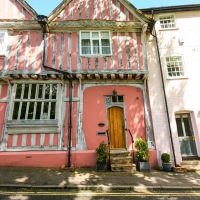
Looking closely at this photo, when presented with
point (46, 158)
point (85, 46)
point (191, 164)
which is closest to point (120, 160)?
point (46, 158)

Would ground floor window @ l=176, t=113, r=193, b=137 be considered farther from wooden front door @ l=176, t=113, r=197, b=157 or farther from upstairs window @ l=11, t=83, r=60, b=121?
upstairs window @ l=11, t=83, r=60, b=121

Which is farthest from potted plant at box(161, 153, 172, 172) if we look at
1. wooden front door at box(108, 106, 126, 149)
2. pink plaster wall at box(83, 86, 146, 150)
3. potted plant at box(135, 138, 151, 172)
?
wooden front door at box(108, 106, 126, 149)

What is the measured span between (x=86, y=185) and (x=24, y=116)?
5.19 m

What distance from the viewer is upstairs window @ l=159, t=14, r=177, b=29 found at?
10523 millimetres

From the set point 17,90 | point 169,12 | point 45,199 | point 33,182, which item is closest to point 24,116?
point 17,90

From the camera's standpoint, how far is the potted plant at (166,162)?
24.6 feet

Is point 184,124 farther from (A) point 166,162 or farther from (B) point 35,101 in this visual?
(B) point 35,101

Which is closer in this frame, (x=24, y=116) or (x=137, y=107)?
→ (x=24, y=116)

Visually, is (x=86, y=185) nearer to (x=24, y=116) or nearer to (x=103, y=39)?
(x=24, y=116)

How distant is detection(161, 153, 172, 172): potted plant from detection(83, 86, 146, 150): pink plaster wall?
1.35m

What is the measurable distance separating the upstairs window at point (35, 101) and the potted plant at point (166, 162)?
5998 mm

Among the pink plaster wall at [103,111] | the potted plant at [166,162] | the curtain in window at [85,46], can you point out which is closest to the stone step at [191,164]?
the potted plant at [166,162]

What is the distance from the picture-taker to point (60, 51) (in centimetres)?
917

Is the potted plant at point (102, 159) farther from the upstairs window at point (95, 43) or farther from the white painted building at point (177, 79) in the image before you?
the upstairs window at point (95, 43)
